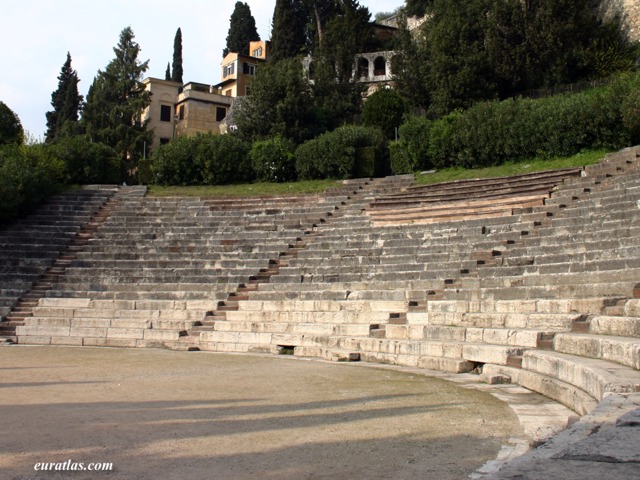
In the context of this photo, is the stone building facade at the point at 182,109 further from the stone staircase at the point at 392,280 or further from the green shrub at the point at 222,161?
the stone staircase at the point at 392,280

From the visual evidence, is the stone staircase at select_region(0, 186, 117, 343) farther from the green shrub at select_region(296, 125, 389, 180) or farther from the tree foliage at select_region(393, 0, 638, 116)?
the tree foliage at select_region(393, 0, 638, 116)

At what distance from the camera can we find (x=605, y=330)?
8664mm

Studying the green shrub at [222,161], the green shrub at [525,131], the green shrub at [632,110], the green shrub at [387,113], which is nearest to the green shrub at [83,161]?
the green shrub at [222,161]

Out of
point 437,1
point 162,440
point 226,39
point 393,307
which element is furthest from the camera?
point 226,39

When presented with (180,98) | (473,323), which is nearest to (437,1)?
(180,98)

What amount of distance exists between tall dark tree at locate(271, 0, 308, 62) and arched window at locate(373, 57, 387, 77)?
18.8 ft

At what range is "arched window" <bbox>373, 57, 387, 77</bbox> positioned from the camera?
4578 centimetres

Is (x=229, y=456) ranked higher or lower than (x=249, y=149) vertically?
lower

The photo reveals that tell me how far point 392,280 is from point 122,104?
34786 millimetres

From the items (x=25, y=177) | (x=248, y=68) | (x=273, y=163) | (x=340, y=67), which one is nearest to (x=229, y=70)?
(x=248, y=68)

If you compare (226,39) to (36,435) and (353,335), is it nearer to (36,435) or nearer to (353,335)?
(353,335)

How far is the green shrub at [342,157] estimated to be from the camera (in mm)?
25359

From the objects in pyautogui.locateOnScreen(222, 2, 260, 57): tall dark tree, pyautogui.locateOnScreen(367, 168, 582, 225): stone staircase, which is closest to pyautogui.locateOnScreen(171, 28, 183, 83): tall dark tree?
pyautogui.locateOnScreen(222, 2, 260, 57): tall dark tree

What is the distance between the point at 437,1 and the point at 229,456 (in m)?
36.1
